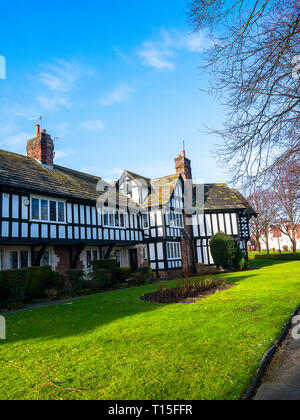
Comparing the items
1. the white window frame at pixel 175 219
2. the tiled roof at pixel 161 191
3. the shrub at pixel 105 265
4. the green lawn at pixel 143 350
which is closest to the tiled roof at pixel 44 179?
the tiled roof at pixel 161 191

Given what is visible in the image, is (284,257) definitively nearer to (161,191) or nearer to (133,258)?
(161,191)

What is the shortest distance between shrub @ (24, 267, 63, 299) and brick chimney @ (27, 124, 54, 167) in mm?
8954

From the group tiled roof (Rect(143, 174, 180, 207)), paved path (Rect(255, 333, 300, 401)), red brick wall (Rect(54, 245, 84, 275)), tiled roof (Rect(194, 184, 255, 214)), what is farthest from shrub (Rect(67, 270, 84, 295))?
tiled roof (Rect(194, 184, 255, 214))

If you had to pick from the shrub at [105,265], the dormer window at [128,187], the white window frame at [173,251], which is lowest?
the shrub at [105,265]

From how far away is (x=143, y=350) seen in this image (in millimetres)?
5375

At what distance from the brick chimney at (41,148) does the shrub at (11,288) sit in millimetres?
10793

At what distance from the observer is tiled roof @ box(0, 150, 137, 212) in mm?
15913

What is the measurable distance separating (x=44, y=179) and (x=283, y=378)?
17070mm

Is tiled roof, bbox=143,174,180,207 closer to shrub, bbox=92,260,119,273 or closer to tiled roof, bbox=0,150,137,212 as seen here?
tiled roof, bbox=0,150,137,212

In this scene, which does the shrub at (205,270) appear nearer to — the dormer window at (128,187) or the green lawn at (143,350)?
the dormer window at (128,187)

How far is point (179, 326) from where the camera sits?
268 inches

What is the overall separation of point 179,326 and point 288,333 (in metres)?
2.40

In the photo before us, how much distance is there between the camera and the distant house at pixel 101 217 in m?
15.9
